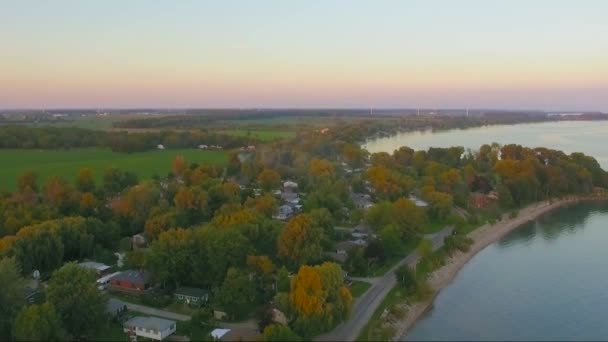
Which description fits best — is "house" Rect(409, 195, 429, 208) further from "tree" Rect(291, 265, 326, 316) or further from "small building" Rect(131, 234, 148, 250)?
"tree" Rect(291, 265, 326, 316)

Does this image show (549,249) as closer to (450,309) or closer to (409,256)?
(409,256)

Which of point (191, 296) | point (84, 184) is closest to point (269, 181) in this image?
point (84, 184)

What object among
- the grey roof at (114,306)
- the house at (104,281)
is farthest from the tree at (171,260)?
the house at (104,281)

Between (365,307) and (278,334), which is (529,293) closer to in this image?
(365,307)

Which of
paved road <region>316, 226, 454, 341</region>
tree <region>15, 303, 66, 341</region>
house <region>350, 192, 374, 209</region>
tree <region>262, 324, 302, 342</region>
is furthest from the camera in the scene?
house <region>350, 192, 374, 209</region>

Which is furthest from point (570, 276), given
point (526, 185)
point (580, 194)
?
point (580, 194)

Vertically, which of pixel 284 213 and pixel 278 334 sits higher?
pixel 278 334

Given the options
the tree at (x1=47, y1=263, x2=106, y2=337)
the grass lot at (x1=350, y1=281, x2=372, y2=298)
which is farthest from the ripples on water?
the tree at (x1=47, y1=263, x2=106, y2=337)
